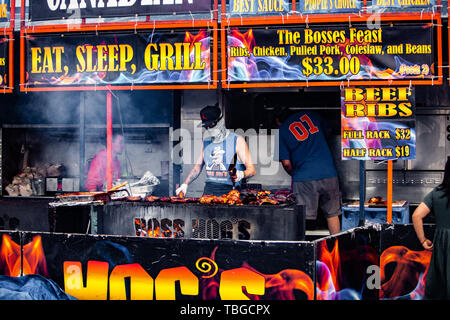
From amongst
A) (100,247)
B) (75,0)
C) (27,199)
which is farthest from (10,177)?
(100,247)

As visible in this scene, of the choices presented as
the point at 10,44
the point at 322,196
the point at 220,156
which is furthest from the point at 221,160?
the point at 10,44

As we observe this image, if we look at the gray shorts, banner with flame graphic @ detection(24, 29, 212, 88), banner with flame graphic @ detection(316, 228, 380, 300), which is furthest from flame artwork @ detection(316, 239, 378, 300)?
banner with flame graphic @ detection(24, 29, 212, 88)

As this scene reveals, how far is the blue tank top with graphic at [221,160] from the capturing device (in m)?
7.17

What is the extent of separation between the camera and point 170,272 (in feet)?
15.0

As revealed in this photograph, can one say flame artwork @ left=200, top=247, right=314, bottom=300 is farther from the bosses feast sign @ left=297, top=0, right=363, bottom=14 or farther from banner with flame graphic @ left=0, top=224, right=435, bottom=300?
the bosses feast sign @ left=297, top=0, right=363, bottom=14

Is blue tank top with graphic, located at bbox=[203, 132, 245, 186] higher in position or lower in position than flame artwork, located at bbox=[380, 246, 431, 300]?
higher

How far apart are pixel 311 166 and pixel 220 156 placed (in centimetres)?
147

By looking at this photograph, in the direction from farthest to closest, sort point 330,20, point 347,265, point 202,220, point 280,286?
point 330,20, point 202,220, point 347,265, point 280,286

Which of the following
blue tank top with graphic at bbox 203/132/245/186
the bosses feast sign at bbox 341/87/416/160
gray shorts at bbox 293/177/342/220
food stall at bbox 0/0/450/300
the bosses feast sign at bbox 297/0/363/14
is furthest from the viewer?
gray shorts at bbox 293/177/342/220

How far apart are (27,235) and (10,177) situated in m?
6.74

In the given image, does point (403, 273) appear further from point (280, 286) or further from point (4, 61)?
point (4, 61)

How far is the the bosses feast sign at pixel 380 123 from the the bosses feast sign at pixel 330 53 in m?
0.37

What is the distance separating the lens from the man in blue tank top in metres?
7.06

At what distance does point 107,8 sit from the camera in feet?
24.2
